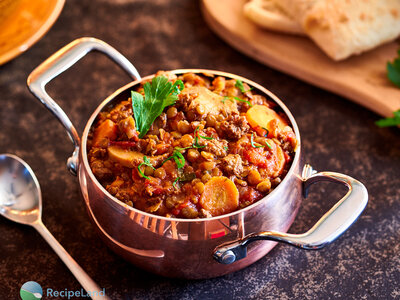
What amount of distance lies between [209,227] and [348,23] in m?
1.77

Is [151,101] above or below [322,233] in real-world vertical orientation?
above

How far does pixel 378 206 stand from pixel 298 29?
1.33m

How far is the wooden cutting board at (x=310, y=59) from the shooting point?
9.38 ft

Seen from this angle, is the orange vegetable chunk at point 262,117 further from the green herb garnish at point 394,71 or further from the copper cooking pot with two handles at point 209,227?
the green herb garnish at point 394,71

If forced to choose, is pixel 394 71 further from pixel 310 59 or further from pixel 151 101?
pixel 151 101

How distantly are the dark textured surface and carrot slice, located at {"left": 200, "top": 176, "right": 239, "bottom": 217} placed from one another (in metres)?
0.43

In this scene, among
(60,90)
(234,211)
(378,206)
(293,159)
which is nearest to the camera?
(234,211)

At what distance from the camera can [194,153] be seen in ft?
6.31

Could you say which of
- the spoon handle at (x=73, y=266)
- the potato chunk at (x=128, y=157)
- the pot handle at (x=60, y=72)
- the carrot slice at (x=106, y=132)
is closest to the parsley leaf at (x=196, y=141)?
the potato chunk at (x=128, y=157)

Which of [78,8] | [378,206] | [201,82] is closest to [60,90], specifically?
[78,8]

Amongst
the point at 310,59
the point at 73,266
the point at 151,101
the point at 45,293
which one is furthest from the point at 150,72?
the point at 45,293

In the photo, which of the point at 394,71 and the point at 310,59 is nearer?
the point at 394,71

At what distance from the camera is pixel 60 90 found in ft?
10.1

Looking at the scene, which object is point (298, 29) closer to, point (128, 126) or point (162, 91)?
point (162, 91)
